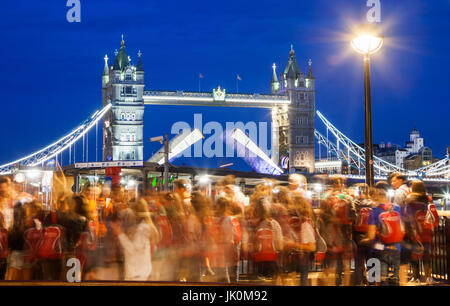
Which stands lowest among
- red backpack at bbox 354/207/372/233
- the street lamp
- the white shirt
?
the white shirt

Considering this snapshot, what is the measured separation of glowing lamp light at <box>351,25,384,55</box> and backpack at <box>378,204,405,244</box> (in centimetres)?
307

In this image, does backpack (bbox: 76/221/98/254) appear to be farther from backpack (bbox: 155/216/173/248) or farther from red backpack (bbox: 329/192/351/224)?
red backpack (bbox: 329/192/351/224)

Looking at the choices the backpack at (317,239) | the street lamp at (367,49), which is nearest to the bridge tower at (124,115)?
the street lamp at (367,49)

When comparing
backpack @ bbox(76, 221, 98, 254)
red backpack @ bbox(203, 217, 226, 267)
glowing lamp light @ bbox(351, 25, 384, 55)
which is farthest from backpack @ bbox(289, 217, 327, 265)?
glowing lamp light @ bbox(351, 25, 384, 55)

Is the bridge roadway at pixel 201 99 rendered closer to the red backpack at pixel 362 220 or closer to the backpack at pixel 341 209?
the backpack at pixel 341 209

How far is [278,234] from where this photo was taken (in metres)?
6.83

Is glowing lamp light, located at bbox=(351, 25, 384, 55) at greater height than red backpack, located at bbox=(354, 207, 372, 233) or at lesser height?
greater

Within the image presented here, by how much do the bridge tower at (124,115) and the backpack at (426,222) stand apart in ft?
202

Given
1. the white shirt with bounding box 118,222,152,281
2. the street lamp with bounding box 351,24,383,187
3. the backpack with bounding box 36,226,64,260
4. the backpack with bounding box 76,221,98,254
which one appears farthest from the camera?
the street lamp with bounding box 351,24,383,187

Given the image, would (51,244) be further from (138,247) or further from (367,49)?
(367,49)

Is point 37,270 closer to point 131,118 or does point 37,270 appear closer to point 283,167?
point 131,118

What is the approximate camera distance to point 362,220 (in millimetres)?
7398

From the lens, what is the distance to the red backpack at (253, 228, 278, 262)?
6.74m
